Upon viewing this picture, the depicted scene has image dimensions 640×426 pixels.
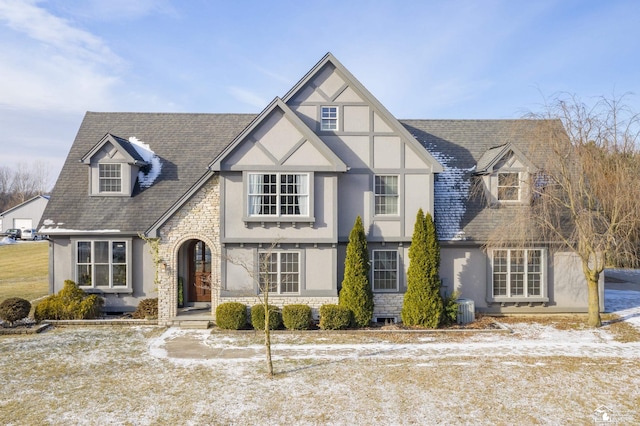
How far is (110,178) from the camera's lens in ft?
61.5

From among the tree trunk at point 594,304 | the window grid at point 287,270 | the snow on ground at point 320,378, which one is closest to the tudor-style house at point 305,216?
the window grid at point 287,270

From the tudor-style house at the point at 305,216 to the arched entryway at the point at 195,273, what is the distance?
0.06 m

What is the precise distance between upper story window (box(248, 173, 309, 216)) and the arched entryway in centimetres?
388

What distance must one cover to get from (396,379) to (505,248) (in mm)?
8642

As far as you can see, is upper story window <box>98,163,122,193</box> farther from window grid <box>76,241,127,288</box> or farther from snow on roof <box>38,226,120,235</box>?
window grid <box>76,241,127,288</box>

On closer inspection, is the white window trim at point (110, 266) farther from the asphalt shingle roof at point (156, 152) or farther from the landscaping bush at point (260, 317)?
the landscaping bush at point (260, 317)

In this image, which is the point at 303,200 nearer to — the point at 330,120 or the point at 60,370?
the point at 330,120

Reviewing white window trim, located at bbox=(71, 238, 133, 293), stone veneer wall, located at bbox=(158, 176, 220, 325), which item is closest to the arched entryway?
stone veneer wall, located at bbox=(158, 176, 220, 325)

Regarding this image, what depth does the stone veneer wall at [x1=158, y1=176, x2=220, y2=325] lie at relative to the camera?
16016mm

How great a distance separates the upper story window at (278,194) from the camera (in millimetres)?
15742

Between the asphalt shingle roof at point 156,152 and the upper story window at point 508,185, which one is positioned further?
the asphalt shingle roof at point 156,152

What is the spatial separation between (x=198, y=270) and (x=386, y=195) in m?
8.81

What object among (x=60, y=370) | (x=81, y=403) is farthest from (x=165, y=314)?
(x=81, y=403)

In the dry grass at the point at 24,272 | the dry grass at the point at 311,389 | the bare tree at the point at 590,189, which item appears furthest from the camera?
the dry grass at the point at 24,272
